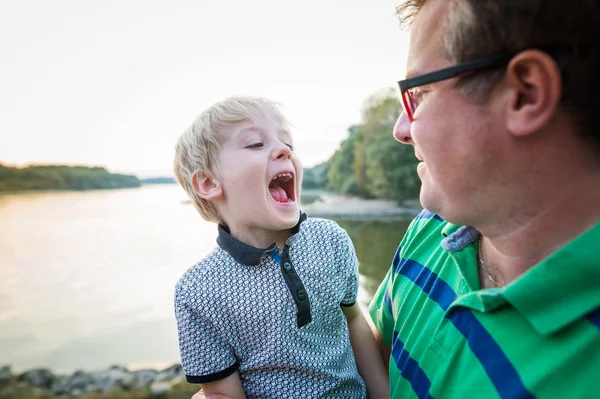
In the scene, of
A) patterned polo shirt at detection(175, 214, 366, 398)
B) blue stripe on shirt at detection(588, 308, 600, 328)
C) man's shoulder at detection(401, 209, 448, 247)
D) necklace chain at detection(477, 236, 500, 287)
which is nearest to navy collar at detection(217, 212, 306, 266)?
patterned polo shirt at detection(175, 214, 366, 398)

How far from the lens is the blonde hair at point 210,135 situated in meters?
1.70

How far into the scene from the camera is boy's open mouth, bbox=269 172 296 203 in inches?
68.7

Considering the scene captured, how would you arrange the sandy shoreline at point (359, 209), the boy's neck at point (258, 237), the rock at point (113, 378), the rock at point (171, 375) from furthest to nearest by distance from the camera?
the sandy shoreline at point (359, 209)
the rock at point (171, 375)
the rock at point (113, 378)
the boy's neck at point (258, 237)

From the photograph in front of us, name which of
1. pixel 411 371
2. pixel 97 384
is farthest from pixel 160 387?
pixel 411 371

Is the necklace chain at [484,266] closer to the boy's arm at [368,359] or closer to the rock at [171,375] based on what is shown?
the boy's arm at [368,359]

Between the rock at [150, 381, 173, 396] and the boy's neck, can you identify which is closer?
the boy's neck

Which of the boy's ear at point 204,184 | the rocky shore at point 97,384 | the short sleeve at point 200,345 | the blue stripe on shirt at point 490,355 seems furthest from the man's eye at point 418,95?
the rocky shore at point 97,384

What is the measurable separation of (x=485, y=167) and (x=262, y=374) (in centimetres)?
120

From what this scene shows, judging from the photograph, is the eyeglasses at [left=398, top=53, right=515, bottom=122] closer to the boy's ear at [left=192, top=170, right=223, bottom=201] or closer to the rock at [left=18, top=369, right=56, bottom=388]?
the boy's ear at [left=192, top=170, right=223, bottom=201]

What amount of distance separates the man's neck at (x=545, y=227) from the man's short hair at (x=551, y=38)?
0.46 ft

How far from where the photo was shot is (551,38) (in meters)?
0.85

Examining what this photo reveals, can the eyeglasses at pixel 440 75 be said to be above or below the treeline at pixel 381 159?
above

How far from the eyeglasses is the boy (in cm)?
66

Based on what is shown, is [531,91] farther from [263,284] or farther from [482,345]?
[263,284]
